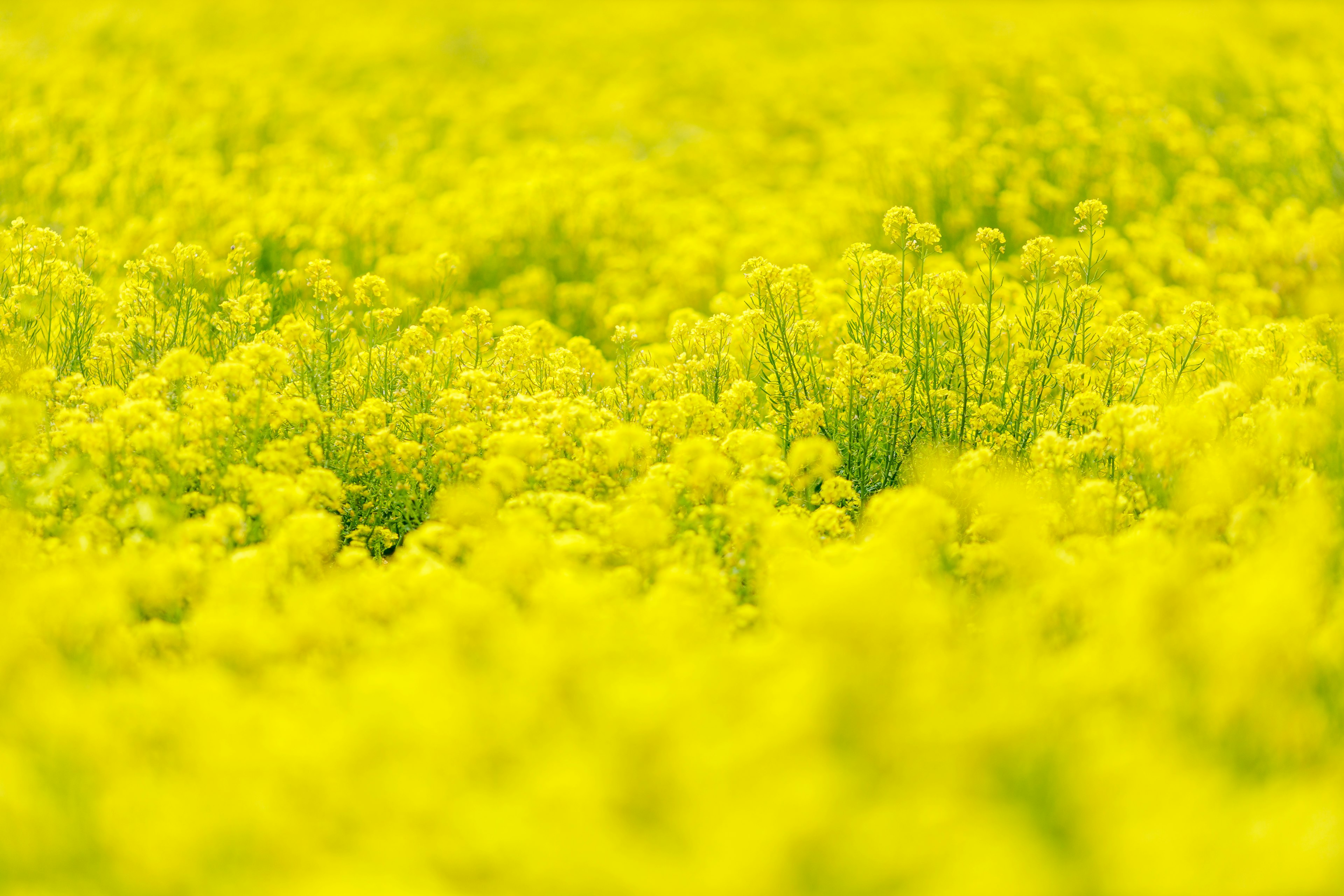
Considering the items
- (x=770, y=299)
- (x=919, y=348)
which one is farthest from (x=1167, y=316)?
(x=770, y=299)

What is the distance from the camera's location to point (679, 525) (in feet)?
15.8

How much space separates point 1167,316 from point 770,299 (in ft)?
9.55

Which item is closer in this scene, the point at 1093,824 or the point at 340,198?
the point at 1093,824

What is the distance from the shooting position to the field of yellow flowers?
246 centimetres

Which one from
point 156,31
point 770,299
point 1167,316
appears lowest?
point 1167,316

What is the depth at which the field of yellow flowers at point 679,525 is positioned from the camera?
97.0 inches

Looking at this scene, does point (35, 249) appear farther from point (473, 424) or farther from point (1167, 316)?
point (1167, 316)

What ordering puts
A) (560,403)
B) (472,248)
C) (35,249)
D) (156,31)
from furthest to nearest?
(156,31) → (472,248) → (35,249) → (560,403)

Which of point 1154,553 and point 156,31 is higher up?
point 156,31

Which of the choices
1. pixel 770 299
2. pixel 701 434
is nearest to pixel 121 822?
pixel 701 434

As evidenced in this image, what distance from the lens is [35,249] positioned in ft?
22.6

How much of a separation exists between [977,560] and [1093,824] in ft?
6.13

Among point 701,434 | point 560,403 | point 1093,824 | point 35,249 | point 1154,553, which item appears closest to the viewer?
point 1093,824

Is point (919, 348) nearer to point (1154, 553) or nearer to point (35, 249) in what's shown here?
point (1154, 553)
